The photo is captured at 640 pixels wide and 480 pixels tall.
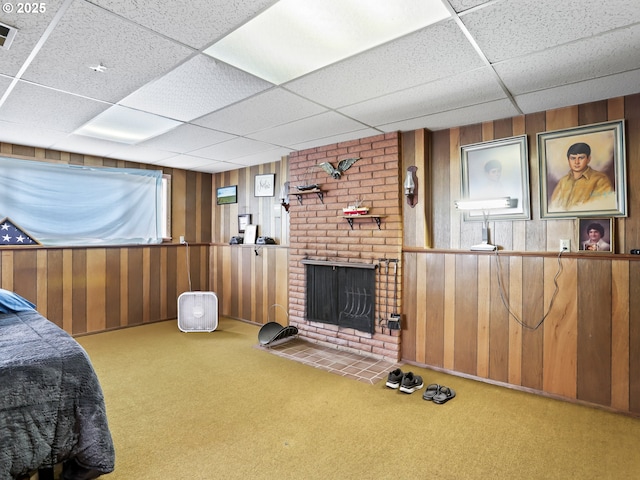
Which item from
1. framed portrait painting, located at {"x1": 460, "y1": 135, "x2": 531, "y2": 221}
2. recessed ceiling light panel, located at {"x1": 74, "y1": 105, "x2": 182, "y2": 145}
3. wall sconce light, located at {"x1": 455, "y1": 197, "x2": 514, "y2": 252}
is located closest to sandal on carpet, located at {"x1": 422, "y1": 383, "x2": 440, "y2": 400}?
wall sconce light, located at {"x1": 455, "y1": 197, "x2": 514, "y2": 252}

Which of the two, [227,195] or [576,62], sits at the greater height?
[576,62]

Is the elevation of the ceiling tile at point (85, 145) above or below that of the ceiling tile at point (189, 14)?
above

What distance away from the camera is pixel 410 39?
199 cm

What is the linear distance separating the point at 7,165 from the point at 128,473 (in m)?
4.02

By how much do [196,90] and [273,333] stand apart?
285 centimetres

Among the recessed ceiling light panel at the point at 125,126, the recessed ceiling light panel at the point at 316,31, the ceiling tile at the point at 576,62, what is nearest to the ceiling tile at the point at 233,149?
the recessed ceiling light panel at the point at 125,126

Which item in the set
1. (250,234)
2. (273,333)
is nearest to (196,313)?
(273,333)

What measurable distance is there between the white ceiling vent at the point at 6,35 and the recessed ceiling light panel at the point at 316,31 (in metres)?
0.96

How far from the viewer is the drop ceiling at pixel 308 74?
1778 millimetres

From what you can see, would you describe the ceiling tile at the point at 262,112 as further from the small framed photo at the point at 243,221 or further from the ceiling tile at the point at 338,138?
the small framed photo at the point at 243,221

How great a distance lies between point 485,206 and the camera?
3.20m

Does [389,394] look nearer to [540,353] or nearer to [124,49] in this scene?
[540,353]

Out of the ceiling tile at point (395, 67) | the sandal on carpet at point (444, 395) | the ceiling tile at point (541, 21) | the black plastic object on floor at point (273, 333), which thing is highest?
the ceiling tile at point (395, 67)

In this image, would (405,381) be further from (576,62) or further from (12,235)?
(12,235)
